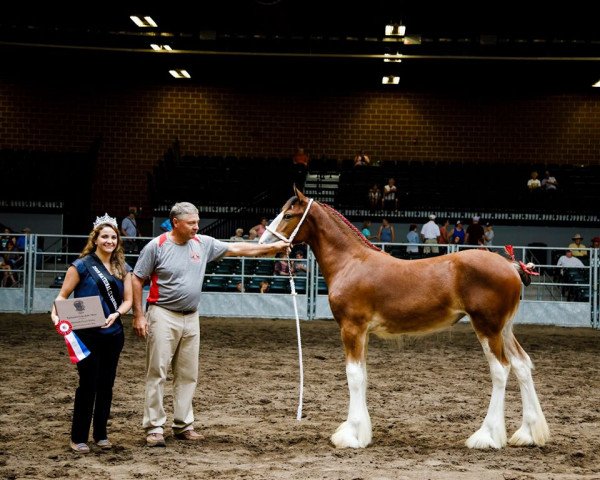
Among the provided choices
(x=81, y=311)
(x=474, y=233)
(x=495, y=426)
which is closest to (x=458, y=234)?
(x=474, y=233)

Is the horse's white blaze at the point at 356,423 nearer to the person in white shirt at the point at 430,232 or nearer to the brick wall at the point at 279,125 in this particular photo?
the person in white shirt at the point at 430,232

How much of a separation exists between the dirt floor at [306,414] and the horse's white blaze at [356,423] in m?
0.11

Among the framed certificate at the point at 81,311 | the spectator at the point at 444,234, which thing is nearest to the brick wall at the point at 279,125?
the spectator at the point at 444,234

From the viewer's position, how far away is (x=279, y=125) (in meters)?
27.6

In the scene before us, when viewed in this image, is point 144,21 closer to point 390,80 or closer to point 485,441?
point 390,80

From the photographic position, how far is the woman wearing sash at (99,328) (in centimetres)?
586

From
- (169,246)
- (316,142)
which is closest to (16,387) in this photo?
(169,246)

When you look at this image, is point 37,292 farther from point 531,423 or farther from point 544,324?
point 531,423

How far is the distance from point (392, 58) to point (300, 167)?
13.6 ft

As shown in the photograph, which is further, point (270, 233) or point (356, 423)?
point (270, 233)

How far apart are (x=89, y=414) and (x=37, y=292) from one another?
11225 millimetres

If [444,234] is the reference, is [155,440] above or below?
below

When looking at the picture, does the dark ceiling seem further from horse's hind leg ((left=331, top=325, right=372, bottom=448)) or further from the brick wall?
horse's hind leg ((left=331, top=325, right=372, bottom=448))

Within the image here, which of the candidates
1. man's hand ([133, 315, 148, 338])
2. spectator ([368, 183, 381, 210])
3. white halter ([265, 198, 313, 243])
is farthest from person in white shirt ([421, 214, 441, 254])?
man's hand ([133, 315, 148, 338])
